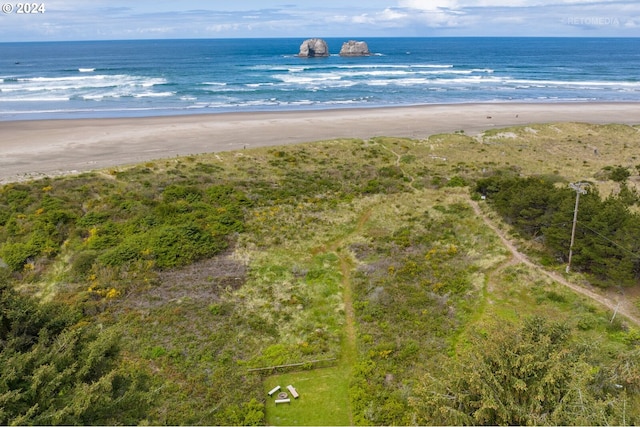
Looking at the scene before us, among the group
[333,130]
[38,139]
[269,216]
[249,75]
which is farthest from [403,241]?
[249,75]

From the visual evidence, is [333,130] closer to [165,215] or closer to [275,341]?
[165,215]

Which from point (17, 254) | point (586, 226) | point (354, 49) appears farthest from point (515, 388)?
point (354, 49)

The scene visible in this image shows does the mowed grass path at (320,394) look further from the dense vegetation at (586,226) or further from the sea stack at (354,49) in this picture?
the sea stack at (354,49)

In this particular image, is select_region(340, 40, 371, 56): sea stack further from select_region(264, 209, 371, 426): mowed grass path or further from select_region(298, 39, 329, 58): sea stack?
select_region(264, 209, 371, 426): mowed grass path

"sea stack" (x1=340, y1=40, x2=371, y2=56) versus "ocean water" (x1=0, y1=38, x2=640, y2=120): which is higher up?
"sea stack" (x1=340, y1=40, x2=371, y2=56)

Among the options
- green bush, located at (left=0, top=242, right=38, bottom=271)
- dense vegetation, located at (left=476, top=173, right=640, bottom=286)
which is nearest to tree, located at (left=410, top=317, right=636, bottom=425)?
dense vegetation, located at (left=476, top=173, right=640, bottom=286)
